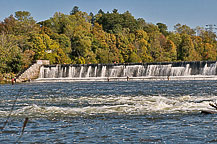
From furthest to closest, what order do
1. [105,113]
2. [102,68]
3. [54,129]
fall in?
[102,68]
[105,113]
[54,129]

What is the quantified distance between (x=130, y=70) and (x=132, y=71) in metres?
0.36

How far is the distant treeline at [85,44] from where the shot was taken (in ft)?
272

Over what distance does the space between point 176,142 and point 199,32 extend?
147 m

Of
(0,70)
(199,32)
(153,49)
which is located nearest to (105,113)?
(0,70)

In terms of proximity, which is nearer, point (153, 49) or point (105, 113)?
point (105, 113)

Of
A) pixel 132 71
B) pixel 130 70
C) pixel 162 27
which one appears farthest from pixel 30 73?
pixel 162 27

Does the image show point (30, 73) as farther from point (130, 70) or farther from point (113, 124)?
point (113, 124)

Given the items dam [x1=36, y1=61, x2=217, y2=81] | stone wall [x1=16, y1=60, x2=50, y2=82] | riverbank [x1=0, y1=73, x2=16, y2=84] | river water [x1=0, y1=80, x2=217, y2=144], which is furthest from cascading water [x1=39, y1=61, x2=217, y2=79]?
river water [x1=0, y1=80, x2=217, y2=144]

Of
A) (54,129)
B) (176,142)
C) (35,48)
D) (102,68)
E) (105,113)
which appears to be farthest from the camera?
(35,48)

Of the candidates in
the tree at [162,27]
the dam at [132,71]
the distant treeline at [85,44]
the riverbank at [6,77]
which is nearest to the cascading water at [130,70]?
the dam at [132,71]

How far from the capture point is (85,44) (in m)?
96.5

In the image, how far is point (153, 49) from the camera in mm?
115125

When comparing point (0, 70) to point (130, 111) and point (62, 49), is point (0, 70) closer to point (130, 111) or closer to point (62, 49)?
point (62, 49)

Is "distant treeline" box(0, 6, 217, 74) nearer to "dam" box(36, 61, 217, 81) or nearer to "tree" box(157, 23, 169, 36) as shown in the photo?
"dam" box(36, 61, 217, 81)
